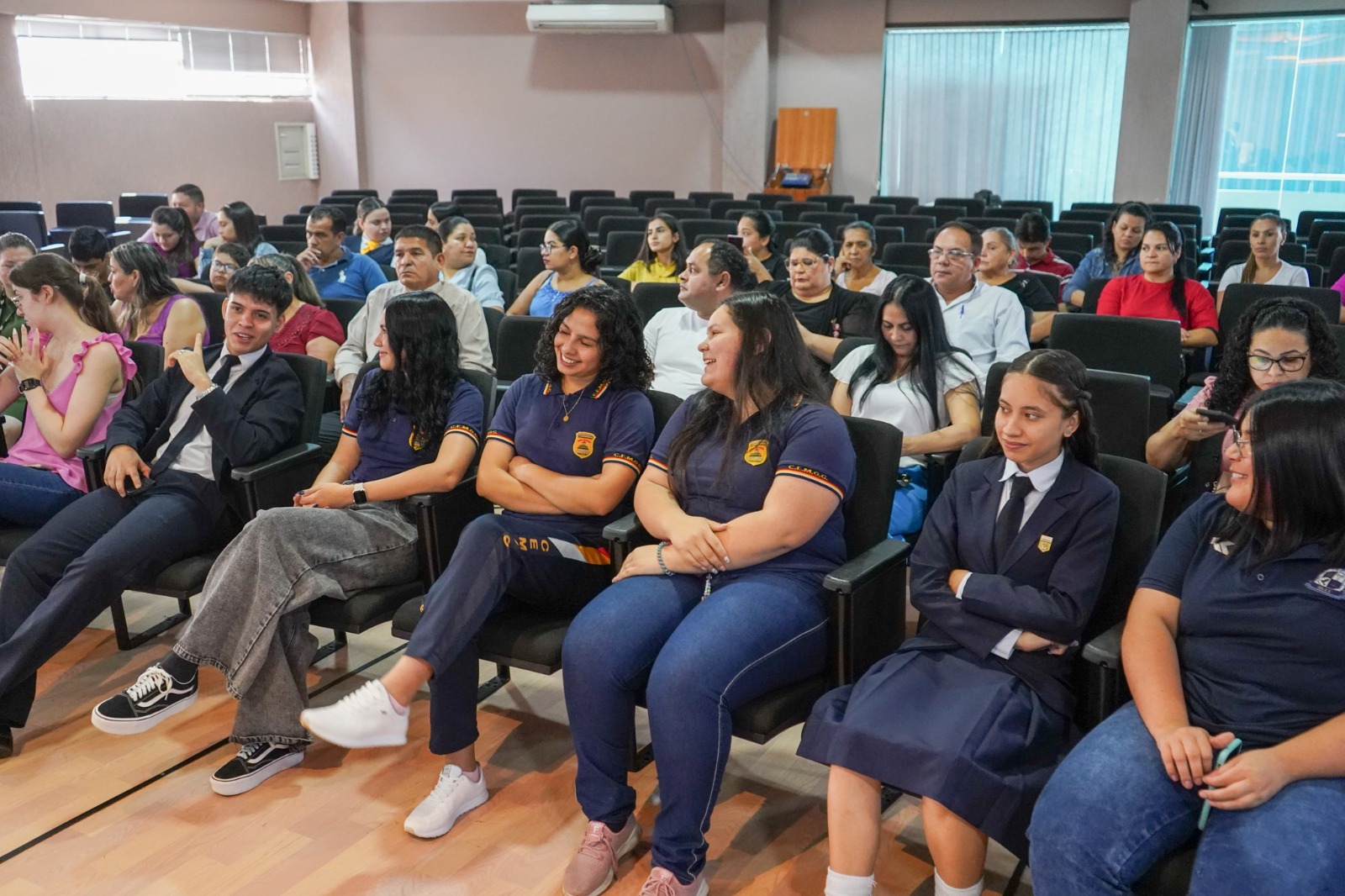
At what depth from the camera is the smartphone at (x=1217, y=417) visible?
2.11 m

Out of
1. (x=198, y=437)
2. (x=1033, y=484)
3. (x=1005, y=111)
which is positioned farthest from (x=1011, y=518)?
(x=1005, y=111)

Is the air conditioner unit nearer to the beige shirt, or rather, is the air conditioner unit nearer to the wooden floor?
the beige shirt

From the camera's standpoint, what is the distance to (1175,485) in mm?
2812

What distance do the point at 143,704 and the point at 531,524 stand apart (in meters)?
1.05

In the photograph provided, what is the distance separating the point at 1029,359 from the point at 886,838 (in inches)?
41.2

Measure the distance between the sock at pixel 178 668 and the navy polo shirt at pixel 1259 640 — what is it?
7.27ft

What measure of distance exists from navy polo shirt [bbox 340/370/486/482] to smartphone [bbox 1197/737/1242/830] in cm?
179

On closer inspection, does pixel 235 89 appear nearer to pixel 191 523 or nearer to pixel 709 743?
pixel 191 523

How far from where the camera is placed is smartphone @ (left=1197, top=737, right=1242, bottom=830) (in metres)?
1.67

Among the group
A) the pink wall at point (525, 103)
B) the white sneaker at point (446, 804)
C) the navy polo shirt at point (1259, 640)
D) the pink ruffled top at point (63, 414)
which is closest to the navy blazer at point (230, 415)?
the pink ruffled top at point (63, 414)

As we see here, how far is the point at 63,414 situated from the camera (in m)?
3.19

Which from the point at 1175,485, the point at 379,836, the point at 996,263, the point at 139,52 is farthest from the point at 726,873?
the point at 139,52

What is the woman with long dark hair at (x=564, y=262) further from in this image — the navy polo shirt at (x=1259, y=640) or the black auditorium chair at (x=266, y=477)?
the navy polo shirt at (x=1259, y=640)

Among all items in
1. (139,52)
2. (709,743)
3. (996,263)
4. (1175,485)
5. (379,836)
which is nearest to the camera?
(709,743)
